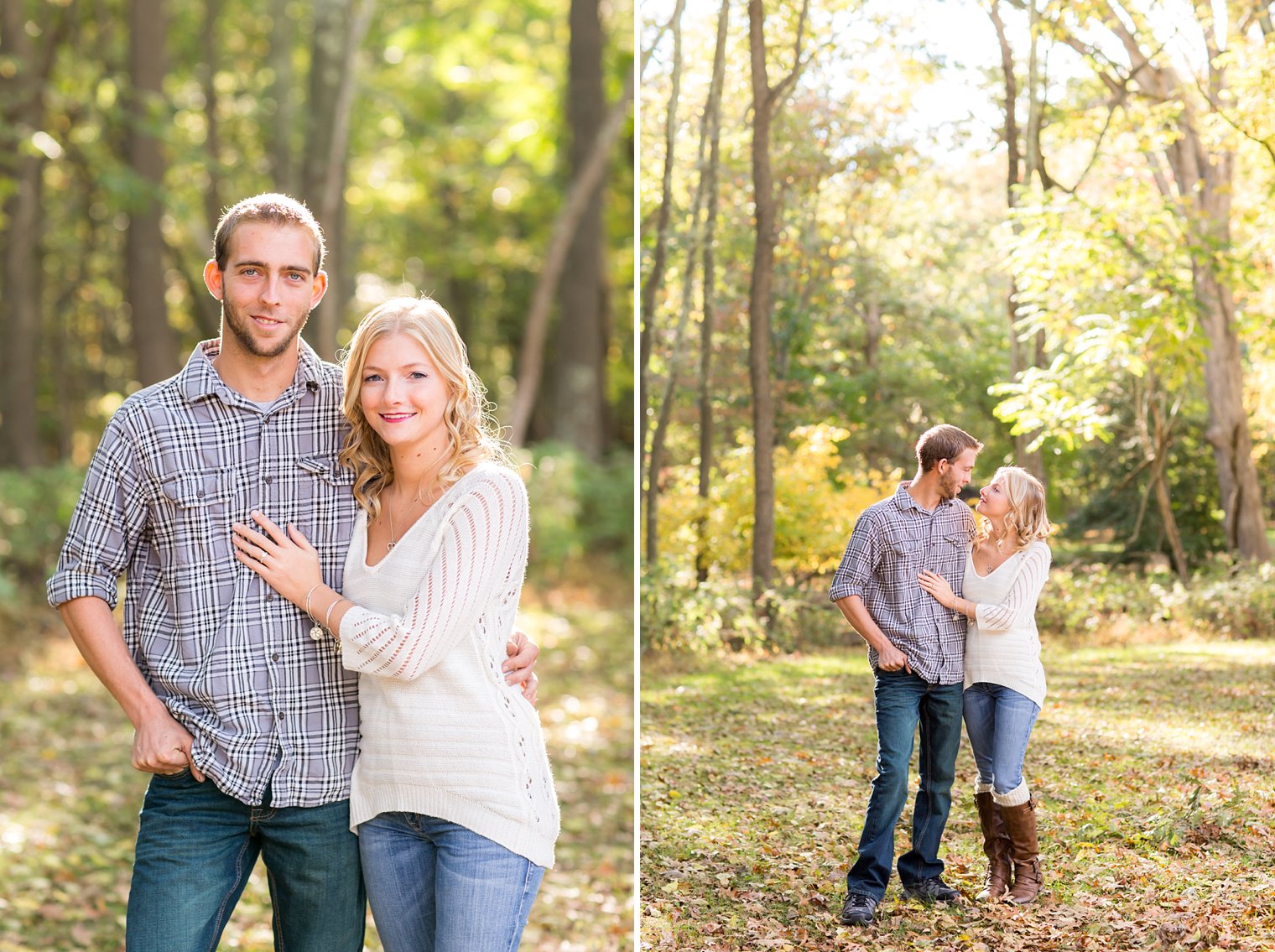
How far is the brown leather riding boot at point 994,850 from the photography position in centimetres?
284

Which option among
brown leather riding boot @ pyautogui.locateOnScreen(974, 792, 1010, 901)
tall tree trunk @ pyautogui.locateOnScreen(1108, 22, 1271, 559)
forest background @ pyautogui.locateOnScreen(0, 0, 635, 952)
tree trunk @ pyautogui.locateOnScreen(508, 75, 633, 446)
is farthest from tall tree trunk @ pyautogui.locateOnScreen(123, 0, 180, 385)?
tall tree trunk @ pyautogui.locateOnScreen(1108, 22, 1271, 559)

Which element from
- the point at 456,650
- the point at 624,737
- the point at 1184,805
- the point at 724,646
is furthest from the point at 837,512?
the point at 624,737

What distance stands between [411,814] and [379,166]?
18.6 meters

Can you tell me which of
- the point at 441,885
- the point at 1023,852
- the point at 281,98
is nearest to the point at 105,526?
the point at 441,885

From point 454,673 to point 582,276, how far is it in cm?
1285

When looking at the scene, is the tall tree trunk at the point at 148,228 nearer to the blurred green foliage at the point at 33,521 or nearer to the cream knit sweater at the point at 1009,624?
the blurred green foliage at the point at 33,521

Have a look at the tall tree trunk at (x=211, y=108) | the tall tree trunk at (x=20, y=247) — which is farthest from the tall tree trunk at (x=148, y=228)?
the tall tree trunk at (x=211, y=108)

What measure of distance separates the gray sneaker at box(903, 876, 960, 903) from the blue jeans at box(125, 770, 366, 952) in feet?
4.17

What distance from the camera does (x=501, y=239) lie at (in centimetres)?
2005

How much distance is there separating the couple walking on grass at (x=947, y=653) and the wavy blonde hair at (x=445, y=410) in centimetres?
101

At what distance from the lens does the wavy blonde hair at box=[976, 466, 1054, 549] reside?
280 cm

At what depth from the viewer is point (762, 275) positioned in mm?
3295

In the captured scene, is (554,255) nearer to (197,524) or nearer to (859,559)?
(859,559)

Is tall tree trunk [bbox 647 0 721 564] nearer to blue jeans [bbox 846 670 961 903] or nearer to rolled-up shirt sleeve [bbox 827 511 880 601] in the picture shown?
rolled-up shirt sleeve [bbox 827 511 880 601]
